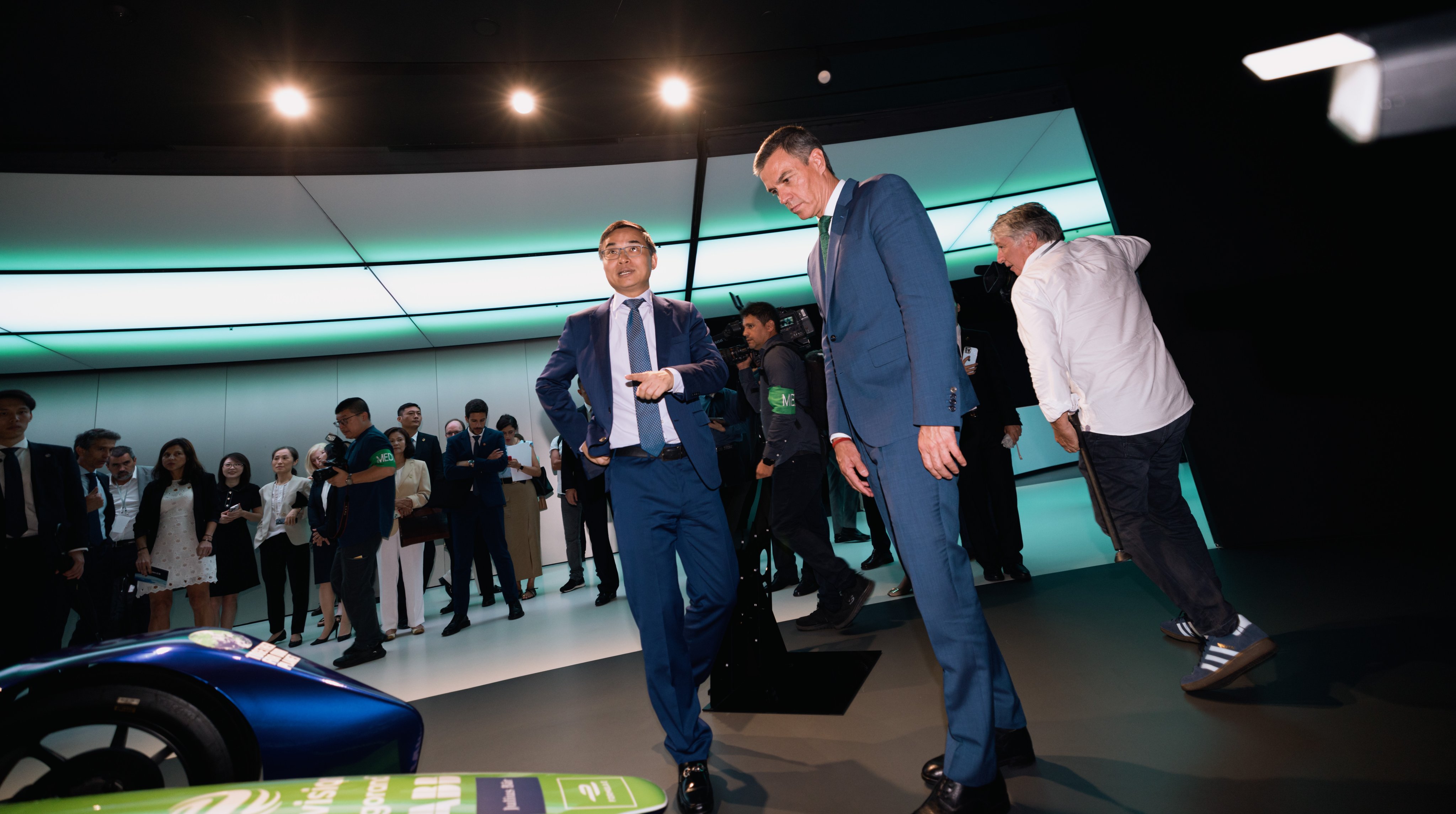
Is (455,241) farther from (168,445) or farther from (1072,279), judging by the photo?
(1072,279)

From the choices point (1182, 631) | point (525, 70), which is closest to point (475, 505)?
point (525, 70)

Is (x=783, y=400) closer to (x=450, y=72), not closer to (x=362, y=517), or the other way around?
(x=450, y=72)

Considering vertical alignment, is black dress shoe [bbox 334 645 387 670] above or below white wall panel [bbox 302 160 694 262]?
below

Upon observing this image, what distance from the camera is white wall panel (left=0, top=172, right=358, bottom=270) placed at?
3.60 metres

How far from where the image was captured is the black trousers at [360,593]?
376cm

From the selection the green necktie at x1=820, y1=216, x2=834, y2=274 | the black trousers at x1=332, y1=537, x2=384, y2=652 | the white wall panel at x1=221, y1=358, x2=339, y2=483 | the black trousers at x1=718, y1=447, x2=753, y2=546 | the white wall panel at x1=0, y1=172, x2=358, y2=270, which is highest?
the white wall panel at x1=0, y1=172, x2=358, y2=270

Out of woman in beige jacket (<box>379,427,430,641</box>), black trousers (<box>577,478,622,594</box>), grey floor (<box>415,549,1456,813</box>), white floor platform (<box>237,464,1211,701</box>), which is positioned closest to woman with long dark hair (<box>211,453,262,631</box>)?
white floor platform (<box>237,464,1211,701</box>)

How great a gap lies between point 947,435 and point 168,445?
5.35 meters

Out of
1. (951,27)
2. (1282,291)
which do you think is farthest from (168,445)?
(1282,291)

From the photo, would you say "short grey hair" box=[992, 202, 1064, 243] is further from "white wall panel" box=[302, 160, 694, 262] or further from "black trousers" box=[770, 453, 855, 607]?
"white wall panel" box=[302, 160, 694, 262]

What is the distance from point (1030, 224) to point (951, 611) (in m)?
1.58

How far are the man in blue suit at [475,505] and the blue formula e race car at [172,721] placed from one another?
3515 millimetres

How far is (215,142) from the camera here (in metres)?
3.52

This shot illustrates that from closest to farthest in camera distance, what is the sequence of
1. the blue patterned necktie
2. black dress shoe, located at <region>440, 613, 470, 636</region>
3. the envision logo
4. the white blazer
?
the envision logo
the blue patterned necktie
black dress shoe, located at <region>440, 613, 470, 636</region>
the white blazer
